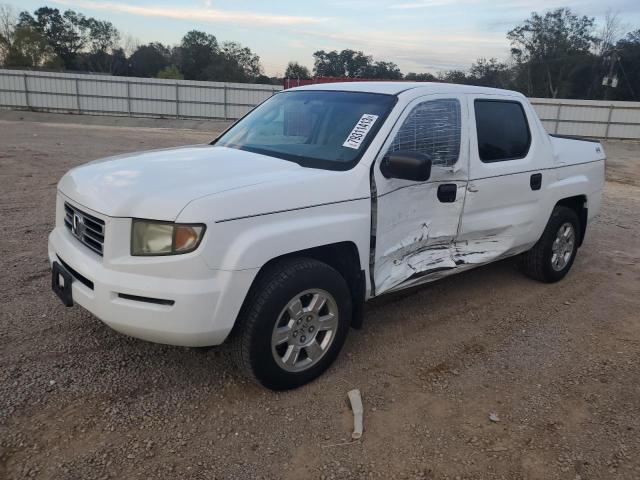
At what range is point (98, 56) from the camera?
77312mm

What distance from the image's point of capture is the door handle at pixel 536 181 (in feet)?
15.3

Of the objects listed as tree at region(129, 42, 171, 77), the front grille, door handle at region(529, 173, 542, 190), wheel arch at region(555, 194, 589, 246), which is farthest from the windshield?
tree at region(129, 42, 171, 77)

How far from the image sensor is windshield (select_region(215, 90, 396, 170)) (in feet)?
11.5

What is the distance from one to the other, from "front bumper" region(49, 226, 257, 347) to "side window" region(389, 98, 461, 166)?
60.4 inches

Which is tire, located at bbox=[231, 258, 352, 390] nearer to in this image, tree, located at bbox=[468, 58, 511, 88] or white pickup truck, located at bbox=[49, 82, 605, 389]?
white pickup truck, located at bbox=[49, 82, 605, 389]

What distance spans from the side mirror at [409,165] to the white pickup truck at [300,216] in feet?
0.03

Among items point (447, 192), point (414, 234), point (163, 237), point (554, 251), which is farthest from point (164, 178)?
point (554, 251)

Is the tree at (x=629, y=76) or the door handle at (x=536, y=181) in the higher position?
the tree at (x=629, y=76)

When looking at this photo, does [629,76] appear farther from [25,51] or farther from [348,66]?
[25,51]

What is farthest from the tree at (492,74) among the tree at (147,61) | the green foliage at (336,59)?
the tree at (147,61)

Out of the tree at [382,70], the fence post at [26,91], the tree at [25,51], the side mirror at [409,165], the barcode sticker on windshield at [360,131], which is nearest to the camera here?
the side mirror at [409,165]

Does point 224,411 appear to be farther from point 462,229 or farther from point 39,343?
point 462,229

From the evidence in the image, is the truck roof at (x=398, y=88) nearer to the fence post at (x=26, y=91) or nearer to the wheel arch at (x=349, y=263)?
the wheel arch at (x=349, y=263)

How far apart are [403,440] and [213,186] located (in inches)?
68.2
